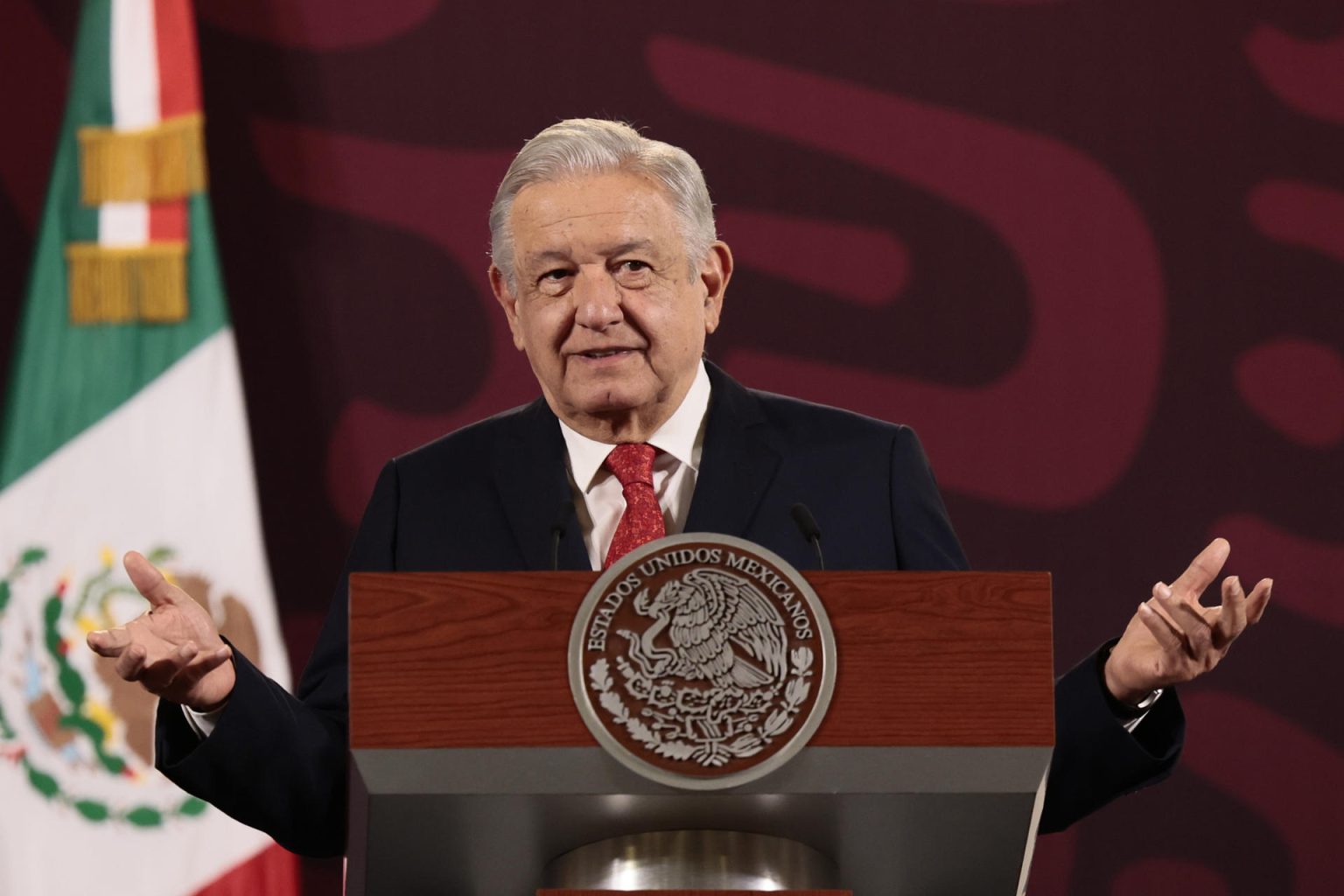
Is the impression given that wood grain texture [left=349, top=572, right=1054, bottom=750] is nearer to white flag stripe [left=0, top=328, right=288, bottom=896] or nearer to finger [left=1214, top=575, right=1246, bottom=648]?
finger [left=1214, top=575, right=1246, bottom=648]

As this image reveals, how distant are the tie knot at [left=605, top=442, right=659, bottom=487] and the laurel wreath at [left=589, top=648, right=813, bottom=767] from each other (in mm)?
741

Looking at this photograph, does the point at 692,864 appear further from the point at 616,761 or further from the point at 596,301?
the point at 596,301

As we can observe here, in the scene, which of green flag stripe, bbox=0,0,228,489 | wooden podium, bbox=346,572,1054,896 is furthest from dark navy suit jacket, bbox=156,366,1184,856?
green flag stripe, bbox=0,0,228,489

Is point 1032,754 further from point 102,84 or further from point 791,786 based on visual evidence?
point 102,84

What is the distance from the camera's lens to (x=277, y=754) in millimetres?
1806

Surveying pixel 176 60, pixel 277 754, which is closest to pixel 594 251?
pixel 277 754

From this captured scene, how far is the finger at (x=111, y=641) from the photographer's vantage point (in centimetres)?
152

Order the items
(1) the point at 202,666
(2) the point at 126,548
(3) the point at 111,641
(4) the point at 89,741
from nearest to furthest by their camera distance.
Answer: (3) the point at 111,641
(1) the point at 202,666
(4) the point at 89,741
(2) the point at 126,548

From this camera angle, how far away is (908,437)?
2.23 metres

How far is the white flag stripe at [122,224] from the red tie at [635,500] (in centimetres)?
171

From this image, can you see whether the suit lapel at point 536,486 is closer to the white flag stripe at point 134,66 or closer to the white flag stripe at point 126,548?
the white flag stripe at point 126,548

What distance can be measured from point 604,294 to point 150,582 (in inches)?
28.7

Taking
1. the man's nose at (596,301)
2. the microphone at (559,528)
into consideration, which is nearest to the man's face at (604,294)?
the man's nose at (596,301)

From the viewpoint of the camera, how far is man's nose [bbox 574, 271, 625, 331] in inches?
83.3
